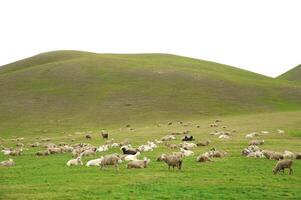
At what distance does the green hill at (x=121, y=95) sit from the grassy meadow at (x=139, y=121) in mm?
172

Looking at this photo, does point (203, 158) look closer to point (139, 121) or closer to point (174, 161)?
point (174, 161)

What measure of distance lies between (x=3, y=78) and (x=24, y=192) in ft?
282

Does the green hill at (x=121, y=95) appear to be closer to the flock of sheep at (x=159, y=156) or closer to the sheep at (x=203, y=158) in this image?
the flock of sheep at (x=159, y=156)

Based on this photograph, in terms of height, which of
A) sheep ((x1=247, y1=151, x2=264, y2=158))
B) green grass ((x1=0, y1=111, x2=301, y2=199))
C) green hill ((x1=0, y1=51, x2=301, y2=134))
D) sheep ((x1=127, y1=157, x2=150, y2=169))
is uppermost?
green hill ((x1=0, y1=51, x2=301, y2=134))

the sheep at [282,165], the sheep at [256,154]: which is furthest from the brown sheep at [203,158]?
the sheep at [282,165]

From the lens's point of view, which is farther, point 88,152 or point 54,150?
point 54,150

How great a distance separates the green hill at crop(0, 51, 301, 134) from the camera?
246 feet

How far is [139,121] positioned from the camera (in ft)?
A: 230

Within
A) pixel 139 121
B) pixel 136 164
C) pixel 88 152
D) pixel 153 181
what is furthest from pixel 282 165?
pixel 139 121

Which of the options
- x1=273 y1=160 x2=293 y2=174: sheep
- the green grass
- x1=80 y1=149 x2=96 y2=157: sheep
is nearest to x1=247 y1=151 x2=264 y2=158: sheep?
the green grass

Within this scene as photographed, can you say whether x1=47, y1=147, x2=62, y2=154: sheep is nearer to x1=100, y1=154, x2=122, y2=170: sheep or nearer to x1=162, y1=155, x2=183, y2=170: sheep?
x1=100, y1=154, x2=122, y2=170: sheep

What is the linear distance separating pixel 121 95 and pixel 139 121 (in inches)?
708

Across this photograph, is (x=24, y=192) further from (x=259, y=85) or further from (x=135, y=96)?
(x=259, y=85)

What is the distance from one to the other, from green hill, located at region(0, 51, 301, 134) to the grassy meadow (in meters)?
0.17
